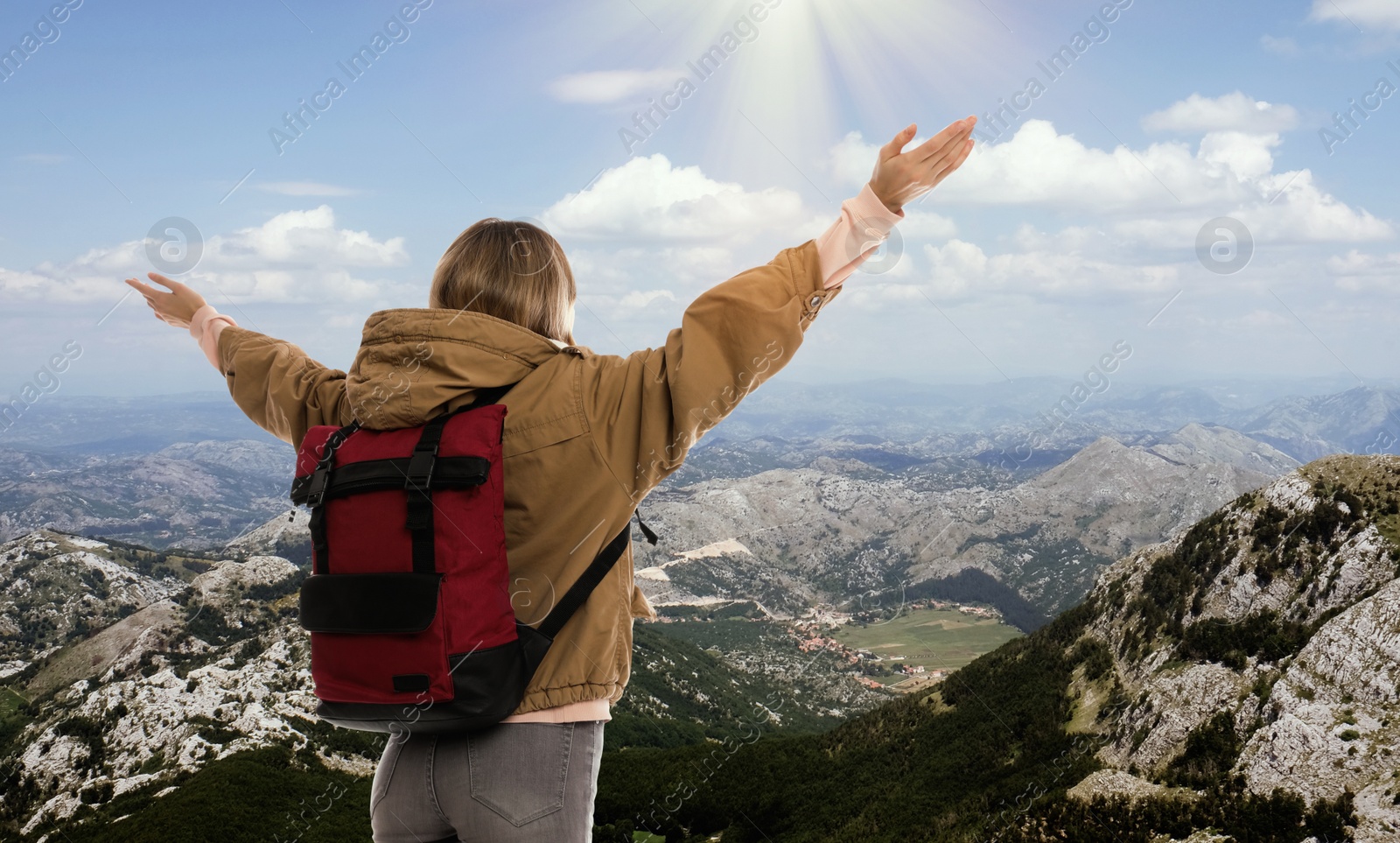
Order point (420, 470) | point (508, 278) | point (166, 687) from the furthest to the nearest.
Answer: point (166, 687)
point (508, 278)
point (420, 470)

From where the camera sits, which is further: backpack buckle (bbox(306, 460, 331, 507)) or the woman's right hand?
the woman's right hand

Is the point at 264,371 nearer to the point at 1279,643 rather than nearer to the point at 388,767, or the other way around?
the point at 388,767

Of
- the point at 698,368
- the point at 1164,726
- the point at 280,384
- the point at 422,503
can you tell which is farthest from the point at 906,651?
the point at 422,503

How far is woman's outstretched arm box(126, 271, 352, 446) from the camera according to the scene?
4.42 metres

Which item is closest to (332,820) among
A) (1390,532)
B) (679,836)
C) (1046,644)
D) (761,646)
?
(679,836)

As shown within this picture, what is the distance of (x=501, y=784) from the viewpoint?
3.29 m

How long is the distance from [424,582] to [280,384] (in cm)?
203

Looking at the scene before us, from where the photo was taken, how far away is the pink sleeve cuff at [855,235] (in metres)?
3.45

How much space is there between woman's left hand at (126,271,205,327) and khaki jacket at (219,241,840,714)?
118 inches

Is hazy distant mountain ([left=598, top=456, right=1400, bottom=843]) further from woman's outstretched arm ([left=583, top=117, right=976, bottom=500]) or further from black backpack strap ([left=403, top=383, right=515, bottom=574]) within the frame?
black backpack strap ([left=403, top=383, right=515, bottom=574])

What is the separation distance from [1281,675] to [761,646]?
16181cm

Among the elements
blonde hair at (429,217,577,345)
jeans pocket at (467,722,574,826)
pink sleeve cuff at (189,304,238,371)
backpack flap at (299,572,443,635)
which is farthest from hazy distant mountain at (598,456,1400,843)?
pink sleeve cuff at (189,304,238,371)

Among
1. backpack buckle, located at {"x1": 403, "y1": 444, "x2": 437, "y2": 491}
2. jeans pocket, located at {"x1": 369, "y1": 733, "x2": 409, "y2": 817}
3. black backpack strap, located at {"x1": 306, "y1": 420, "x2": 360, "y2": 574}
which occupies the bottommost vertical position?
jeans pocket, located at {"x1": 369, "y1": 733, "x2": 409, "y2": 817}

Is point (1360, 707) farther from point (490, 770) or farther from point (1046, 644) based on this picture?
point (490, 770)
